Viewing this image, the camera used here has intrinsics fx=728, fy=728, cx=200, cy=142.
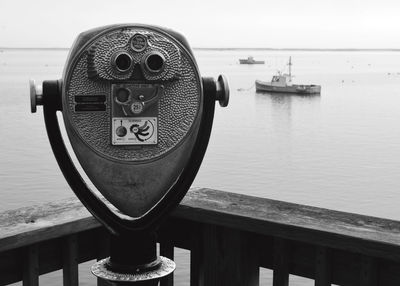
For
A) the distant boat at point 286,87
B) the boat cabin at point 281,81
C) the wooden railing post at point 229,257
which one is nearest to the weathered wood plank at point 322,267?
the wooden railing post at point 229,257

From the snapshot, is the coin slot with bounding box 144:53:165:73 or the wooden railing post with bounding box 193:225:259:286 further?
the wooden railing post with bounding box 193:225:259:286

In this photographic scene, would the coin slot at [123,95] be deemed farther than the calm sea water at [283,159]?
No

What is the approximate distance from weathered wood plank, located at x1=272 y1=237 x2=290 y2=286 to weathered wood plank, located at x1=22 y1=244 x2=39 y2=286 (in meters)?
0.62

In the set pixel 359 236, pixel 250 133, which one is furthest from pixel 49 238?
pixel 250 133

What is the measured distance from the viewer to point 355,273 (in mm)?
1821

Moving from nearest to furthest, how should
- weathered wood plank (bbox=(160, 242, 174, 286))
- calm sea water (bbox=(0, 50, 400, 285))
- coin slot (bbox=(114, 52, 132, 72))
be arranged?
coin slot (bbox=(114, 52, 132, 72)) < weathered wood plank (bbox=(160, 242, 174, 286)) < calm sea water (bbox=(0, 50, 400, 285))

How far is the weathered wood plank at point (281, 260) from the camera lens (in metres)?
1.92

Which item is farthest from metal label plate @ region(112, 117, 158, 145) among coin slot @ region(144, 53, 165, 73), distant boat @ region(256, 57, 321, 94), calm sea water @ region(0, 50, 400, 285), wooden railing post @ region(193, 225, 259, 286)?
distant boat @ region(256, 57, 321, 94)

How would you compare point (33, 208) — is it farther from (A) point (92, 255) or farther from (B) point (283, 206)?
(B) point (283, 206)

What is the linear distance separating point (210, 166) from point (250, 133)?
8.79 metres

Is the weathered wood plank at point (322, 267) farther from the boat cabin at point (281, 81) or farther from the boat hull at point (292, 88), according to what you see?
the boat cabin at point (281, 81)

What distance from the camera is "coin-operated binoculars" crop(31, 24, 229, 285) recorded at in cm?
167

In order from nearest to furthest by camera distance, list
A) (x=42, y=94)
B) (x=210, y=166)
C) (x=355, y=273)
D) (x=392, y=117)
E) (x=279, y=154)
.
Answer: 1. (x=42, y=94)
2. (x=355, y=273)
3. (x=210, y=166)
4. (x=279, y=154)
5. (x=392, y=117)

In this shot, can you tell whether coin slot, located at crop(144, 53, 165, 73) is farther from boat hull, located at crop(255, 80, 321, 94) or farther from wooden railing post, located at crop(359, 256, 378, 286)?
boat hull, located at crop(255, 80, 321, 94)
